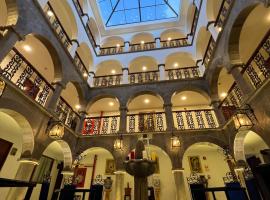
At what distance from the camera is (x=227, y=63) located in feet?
26.1

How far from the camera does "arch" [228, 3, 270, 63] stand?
23.7 feet

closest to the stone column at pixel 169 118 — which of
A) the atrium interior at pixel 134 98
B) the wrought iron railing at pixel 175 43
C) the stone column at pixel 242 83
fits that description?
the atrium interior at pixel 134 98

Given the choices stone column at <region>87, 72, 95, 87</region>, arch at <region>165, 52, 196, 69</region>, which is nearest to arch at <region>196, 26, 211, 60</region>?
arch at <region>165, 52, 196, 69</region>

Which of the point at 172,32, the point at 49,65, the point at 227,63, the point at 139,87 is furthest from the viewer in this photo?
the point at 172,32

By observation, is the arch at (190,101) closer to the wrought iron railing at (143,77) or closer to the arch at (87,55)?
the wrought iron railing at (143,77)

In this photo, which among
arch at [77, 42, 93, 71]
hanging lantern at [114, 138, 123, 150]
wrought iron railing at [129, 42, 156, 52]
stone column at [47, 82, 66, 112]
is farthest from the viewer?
wrought iron railing at [129, 42, 156, 52]

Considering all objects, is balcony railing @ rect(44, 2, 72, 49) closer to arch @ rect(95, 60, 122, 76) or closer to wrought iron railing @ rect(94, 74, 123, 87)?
wrought iron railing @ rect(94, 74, 123, 87)

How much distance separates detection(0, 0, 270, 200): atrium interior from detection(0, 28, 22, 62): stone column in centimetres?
3

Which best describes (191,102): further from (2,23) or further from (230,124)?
(2,23)

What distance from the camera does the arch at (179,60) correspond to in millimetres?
13805

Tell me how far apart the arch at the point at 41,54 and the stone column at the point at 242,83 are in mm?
8222

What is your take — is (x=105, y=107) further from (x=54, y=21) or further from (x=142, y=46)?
(x=54, y=21)

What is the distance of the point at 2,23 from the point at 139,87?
8091 millimetres

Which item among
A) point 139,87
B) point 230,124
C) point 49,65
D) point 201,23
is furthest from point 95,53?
point 230,124
